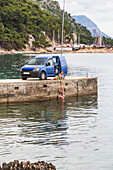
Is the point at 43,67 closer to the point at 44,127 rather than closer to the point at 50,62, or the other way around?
the point at 50,62

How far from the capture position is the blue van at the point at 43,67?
29.3 m

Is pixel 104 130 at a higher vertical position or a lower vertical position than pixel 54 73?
lower

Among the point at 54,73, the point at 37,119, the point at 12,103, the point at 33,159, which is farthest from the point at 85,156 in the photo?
the point at 54,73

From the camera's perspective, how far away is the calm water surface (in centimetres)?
1412

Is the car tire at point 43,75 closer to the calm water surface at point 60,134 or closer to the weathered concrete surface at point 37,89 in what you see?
the weathered concrete surface at point 37,89

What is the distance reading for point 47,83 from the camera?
93.7ft

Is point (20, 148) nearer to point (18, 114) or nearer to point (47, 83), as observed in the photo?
point (18, 114)

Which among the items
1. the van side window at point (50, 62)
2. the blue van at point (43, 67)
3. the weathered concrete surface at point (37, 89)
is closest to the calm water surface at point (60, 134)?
the weathered concrete surface at point (37, 89)

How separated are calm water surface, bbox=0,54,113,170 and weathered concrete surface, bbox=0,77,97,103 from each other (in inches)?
24.5

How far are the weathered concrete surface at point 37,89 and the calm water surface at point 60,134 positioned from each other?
2.04ft

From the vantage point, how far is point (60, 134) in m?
18.2

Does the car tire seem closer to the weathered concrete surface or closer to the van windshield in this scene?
the weathered concrete surface

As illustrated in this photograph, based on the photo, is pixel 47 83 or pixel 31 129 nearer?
pixel 31 129

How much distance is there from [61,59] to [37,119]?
1003 centimetres
